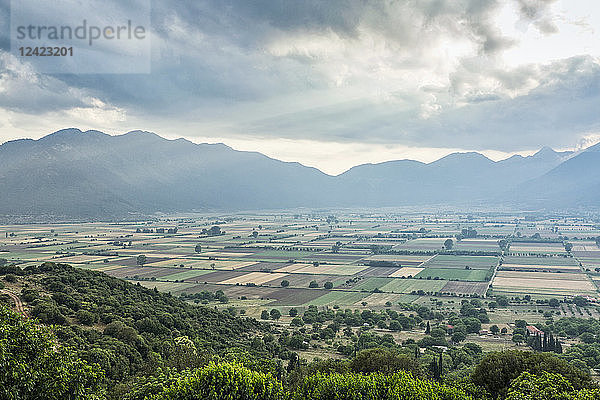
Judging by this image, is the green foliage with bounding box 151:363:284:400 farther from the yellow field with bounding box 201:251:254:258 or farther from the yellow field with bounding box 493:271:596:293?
the yellow field with bounding box 201:251:254:258

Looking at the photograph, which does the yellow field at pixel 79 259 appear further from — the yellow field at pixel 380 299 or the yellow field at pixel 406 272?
the yellow field at pixel 406 272

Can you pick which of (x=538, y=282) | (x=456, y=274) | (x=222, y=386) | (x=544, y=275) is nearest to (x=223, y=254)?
(x=456, y=274)

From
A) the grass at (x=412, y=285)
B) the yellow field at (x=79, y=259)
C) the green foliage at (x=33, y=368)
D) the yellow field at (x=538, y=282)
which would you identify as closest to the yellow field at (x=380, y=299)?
the grass at (x=412, y=285)

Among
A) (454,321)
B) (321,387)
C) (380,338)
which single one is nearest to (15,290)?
(321,387)

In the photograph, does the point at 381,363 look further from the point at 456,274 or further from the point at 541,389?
the point at 456,274

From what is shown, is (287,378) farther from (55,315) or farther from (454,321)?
(454,321)

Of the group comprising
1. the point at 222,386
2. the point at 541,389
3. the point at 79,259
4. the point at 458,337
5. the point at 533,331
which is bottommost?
the point at 533,331

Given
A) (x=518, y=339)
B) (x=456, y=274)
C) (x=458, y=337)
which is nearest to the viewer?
(x=518, y=339)
